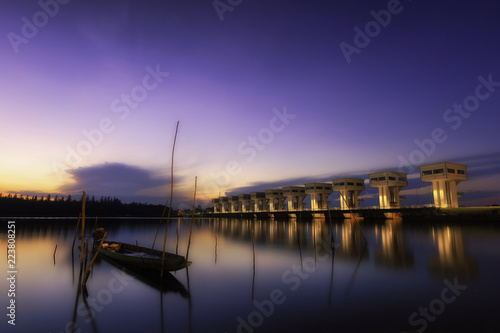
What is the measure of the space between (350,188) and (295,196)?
81.0ft

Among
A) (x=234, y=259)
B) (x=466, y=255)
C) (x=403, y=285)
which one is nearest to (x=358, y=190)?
(x=466, y=255)

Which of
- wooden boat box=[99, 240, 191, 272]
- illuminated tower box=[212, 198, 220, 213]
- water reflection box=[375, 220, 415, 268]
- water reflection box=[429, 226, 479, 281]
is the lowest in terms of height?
water reflection box=[375, 220, 415, 268]

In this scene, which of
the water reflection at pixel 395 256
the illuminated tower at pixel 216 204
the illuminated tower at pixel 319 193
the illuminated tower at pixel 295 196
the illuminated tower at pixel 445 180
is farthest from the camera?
the illuminated tower at pixel 216 204

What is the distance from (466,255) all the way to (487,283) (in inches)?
401

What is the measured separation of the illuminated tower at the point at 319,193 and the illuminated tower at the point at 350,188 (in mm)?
6578

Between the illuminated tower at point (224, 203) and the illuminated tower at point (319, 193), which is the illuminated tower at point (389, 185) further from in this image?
the illuminated tower at point (224, 203)

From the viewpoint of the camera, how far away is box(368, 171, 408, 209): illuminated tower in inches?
2677

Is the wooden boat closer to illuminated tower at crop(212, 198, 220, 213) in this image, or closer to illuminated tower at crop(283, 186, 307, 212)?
illuminated tower at crop(283, 186, 307, 212)

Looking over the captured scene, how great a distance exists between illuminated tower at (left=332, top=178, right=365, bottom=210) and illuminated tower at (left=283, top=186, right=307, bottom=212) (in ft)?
64.9

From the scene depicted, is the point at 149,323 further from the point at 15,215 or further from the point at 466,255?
the point at 15,215

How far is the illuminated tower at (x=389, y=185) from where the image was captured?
68000 millimetres

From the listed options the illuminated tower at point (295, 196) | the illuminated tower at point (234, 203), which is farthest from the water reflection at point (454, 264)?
the illuminated tower at point (234, 203)

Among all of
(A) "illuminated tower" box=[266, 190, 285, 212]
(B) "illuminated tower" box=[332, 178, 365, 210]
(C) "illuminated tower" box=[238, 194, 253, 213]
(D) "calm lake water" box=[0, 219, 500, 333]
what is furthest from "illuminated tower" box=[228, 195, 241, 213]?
(D) "calm lake water" box=[0, 219, 500, 333]

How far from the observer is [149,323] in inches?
434
